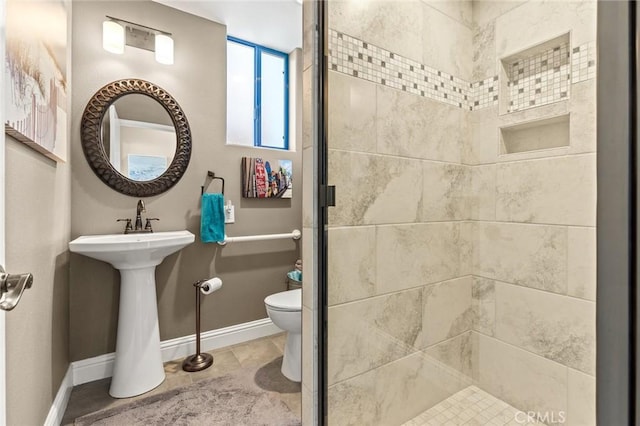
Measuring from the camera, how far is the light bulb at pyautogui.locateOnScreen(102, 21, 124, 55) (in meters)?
1.88

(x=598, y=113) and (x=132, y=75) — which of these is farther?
(x=132, y=75)

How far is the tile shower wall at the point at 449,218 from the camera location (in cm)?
122

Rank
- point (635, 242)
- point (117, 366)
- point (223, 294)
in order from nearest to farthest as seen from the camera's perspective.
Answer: point (635, 242)
point (117, 366)
point (223, 294)

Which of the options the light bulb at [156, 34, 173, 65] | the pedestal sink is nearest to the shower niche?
the pedestal sink

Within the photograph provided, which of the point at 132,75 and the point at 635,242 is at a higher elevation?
the point at 132,75

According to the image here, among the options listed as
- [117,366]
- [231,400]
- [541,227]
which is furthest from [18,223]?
[541,227]

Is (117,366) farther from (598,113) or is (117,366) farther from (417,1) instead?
(417,1)

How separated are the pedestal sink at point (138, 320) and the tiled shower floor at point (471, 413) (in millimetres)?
1381

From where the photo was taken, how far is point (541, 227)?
1.35 meters

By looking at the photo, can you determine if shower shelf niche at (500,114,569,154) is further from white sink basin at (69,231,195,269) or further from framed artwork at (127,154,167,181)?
framed artwork at (127,154,167,181)

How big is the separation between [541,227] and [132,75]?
2.37m

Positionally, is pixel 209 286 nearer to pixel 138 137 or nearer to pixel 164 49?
pixel 138 137

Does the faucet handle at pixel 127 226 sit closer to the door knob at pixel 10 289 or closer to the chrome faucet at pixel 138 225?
the chrome faucet at pixel 138 225

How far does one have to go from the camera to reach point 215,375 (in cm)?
191
